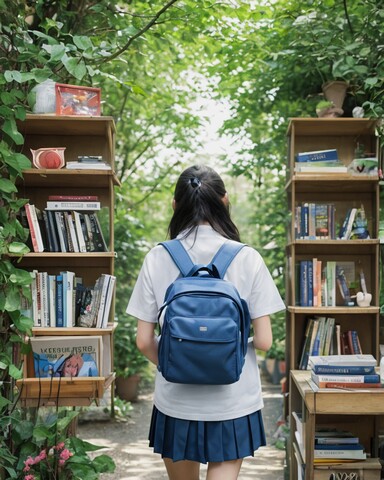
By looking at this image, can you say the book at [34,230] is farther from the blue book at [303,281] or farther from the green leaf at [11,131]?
the blue book at [303,281]

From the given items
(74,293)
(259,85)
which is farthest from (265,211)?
(74,293)

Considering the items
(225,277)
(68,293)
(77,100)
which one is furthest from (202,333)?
(77,100)

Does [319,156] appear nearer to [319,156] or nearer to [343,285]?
[319,156]

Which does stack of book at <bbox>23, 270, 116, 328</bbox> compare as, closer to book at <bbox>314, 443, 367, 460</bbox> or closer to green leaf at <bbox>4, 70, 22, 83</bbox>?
green leaf at <bbox>4, 70, 22, 83</bbox>

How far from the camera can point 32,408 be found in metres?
3.04

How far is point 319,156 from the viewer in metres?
3.46

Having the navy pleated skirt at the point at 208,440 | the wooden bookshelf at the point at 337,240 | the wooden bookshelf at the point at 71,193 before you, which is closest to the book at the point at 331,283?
the wooden bookshelf at the point at 337,240

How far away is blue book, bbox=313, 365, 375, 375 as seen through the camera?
2.51 metres

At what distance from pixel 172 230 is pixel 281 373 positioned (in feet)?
18.3

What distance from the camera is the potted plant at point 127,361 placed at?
6.17 meters

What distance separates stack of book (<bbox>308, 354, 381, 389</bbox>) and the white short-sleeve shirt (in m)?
0.73

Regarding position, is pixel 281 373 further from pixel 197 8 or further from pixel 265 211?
pixel 197 8

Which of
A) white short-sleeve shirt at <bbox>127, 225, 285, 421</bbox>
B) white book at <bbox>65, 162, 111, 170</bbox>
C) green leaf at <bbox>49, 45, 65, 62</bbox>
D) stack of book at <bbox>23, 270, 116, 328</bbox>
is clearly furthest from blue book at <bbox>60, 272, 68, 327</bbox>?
white short-sleeve shirt at <bbox>127, 225, 285, 421</bbox>

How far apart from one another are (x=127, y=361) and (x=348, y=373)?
3958 mm
